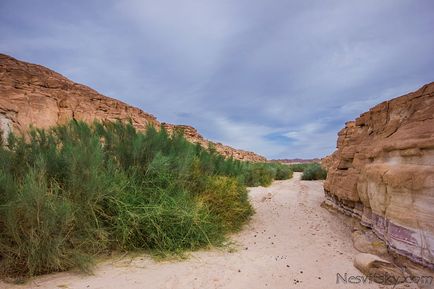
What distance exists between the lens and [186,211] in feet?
12.9

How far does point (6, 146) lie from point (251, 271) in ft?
13.1

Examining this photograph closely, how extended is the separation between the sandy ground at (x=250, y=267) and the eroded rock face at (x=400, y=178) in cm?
59

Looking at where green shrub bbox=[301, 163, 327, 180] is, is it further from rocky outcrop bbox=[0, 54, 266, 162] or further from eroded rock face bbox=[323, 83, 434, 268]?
eroded rock face bbox=[323, 83, 434, 268]

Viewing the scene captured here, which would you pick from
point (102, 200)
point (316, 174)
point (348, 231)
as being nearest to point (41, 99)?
point (102, 200)

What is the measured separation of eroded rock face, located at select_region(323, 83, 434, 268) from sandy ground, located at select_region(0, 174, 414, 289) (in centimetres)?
59

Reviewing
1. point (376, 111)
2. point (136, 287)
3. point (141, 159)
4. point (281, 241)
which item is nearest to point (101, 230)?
point (136, 287)

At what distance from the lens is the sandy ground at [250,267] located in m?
2.76

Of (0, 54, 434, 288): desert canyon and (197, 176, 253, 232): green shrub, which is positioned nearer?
(0, 54, 434, 288): desert canyon

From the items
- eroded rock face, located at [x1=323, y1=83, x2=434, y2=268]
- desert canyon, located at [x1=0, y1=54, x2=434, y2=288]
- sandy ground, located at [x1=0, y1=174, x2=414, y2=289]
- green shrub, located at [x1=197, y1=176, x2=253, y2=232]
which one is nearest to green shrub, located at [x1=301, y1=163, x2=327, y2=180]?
desert canyon, located at [x1=0, y1=54, x2=434, y2=288]

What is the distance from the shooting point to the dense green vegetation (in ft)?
9.06

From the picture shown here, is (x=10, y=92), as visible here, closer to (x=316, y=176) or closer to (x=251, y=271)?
(x=251, y=271)

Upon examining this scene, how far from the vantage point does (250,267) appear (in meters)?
3.27

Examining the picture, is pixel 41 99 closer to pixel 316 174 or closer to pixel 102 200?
pixel 102 200

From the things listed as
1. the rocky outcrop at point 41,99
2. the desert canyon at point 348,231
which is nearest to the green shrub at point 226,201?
the desert canyon at point 348,231
